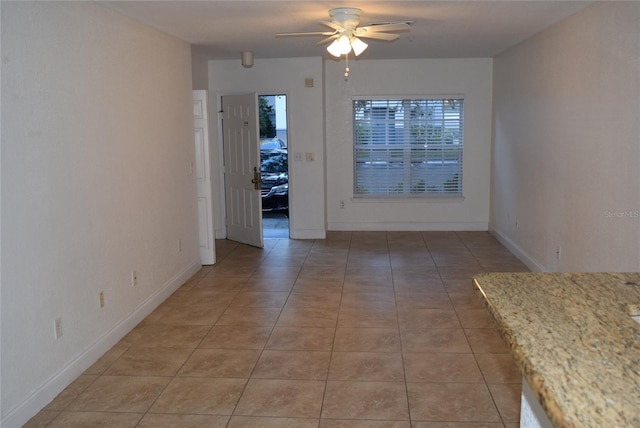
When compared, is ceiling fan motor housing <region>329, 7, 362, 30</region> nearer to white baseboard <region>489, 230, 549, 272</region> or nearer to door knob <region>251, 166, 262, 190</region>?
white baseboard <region>489, 230, 549, 272</region>

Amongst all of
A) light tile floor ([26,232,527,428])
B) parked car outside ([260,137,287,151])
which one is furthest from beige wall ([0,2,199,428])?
parked car outside ([260,137,287,151])

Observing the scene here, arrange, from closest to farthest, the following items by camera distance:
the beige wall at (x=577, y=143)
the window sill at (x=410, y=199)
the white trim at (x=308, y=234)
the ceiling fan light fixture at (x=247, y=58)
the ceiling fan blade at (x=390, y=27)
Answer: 1. the beige wall at (x=577, y=143)
2. the ceiling fan blade at (x=390, y=27)
3. the ceiling fan light fixture at (x=247, y=58)
4. the white trim at (x=308, y=234)
5. the window sill at (x=410, y=199)

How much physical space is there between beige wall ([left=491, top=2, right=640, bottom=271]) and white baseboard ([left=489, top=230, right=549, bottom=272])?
0.07 ft

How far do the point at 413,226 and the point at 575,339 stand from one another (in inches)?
266

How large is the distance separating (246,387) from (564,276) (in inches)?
79.6

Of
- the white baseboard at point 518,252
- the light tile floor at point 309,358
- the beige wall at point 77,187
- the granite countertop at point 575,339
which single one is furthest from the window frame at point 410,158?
the granite countertop at point 575,339

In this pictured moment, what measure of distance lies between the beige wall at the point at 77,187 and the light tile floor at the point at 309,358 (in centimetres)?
27

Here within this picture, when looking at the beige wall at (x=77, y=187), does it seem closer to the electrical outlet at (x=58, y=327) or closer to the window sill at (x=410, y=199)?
the electrical outlet at (x=58, y=327)

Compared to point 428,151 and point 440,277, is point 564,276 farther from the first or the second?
point 428,151

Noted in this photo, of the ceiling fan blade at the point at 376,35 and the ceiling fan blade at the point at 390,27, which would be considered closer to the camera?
the ceiling fan blade at the point at 390,27

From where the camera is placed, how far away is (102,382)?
348 centimetres

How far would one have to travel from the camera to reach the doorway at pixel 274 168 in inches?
369

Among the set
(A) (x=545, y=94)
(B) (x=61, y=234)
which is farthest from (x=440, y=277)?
(B) (x=61, y=234)

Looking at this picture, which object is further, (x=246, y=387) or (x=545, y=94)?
(x=545, y=94)
